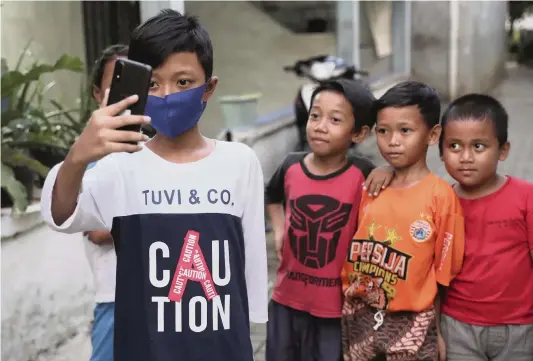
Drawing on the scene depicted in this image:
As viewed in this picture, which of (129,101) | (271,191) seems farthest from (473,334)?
(129,101)

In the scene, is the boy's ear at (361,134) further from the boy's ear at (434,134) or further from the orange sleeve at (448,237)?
the orange sleeve at (448,237)

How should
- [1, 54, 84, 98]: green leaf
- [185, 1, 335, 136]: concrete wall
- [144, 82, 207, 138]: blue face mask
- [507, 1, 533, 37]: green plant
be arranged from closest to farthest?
[144, 82, 207, 138]: blue face mask → [1, 54, 84, 98]: green leaf → [185, 1, 335, 136]: concrete wall → [507, 1, 533, 37]: green plant

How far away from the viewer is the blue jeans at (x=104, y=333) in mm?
2469

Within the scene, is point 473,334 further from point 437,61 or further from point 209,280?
point 437,61

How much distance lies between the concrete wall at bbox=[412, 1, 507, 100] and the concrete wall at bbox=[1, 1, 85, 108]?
293 inches

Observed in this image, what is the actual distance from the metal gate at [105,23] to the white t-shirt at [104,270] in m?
4.62

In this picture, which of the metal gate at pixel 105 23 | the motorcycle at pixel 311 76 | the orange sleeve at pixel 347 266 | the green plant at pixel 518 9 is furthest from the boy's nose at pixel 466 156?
the green plant at pixel 518 9

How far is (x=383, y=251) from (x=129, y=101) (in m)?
1.28

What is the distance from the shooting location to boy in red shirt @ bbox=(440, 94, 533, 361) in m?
2.53

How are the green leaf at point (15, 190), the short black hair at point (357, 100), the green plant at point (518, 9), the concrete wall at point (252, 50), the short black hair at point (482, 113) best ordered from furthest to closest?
the green plant at point (518, 9), the concrete wall at point (252, 50), the green leaf at point (15, 190), the short black hair at point (357, 100), the short black hair at point (482, 113)

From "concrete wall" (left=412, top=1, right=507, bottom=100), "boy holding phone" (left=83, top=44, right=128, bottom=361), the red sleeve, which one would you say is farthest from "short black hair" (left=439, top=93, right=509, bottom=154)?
"concrete wall" (left=412, top=1, right=507, bottom=100)

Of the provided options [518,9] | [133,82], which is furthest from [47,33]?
[518,9]

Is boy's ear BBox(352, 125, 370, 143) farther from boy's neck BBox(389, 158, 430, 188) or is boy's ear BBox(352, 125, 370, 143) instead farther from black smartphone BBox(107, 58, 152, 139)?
black smartphone BBox(107, 58, 152, 139)

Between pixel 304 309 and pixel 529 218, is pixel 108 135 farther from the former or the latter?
pixel 529 218
